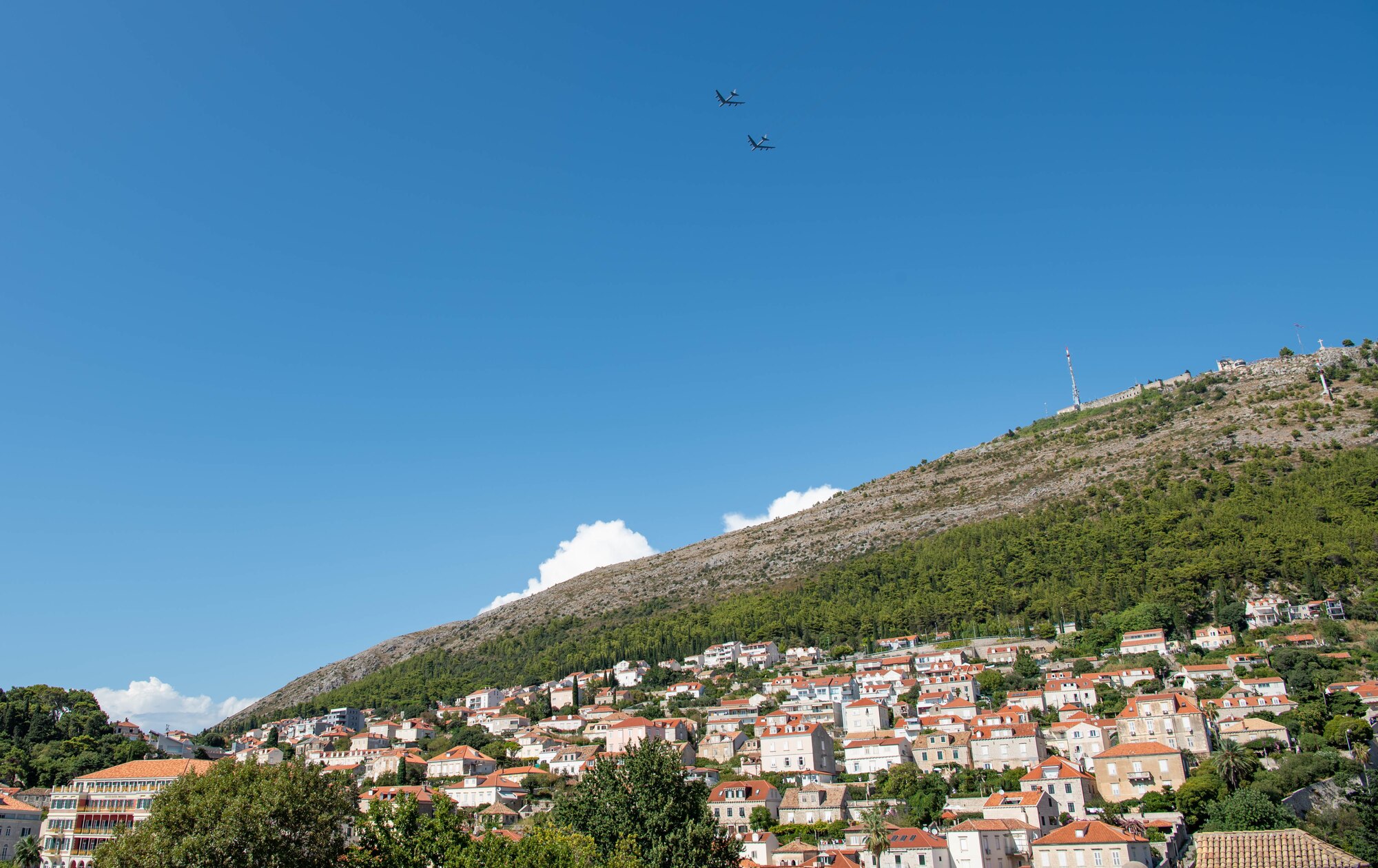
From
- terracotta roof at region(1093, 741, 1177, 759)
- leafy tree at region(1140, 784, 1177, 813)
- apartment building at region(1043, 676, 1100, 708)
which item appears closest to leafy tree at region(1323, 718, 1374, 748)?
terracotta roof at region(1093, 741, 1177, 759)

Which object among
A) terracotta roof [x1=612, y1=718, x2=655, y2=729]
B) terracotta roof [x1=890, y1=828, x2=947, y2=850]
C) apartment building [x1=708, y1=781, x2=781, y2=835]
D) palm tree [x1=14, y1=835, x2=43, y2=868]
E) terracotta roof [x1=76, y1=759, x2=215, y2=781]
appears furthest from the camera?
terracotta roof [x1=612, y1=718, x2=655, y2=729]

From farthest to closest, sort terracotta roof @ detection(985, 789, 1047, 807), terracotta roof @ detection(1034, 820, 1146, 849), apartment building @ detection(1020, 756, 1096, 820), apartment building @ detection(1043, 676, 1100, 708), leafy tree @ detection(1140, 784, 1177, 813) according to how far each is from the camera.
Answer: apartment building @ detection(1043, 676, 1100, 708)
apartment building @ detection(1020, 756, 1096, 820)
leafy tree @ detection(1140, 784, 1177, 813)
terracotta roof @ detection(985, 789, 1047, 807)
terracotta roof @ detection(1034, 820, 1146, 849)

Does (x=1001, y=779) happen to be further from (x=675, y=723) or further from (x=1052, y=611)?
(x=1052, y=611)

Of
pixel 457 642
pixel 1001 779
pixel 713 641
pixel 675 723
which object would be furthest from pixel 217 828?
pixel 457 642

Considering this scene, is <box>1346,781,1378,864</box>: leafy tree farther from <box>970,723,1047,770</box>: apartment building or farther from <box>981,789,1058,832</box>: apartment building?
<box>970,723,1047,770</box>: apartment building

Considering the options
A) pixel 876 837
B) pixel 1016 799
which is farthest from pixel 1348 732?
pixel 876 837

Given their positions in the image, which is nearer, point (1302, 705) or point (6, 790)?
point (1302, 705)
